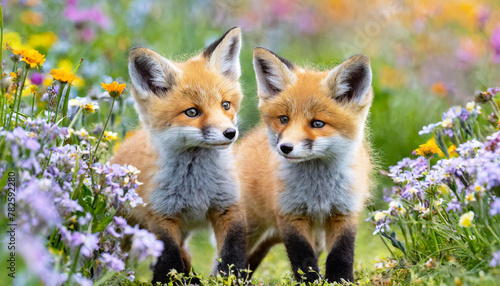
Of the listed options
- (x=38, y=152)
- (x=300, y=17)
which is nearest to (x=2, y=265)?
(x=38, y=152)

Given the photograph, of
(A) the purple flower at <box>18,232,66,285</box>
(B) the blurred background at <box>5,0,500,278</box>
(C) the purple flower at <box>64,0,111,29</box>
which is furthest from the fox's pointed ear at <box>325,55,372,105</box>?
(C) the purple flower at <box>64,0,111,29</box>

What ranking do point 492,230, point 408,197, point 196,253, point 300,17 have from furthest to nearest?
point 300,17 → point 196,253 → point 408,197 → point 492,230

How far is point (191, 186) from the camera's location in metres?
3.23

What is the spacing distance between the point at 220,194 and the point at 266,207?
0.43m

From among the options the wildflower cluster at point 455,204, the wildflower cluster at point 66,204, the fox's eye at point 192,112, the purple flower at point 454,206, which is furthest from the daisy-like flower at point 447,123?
the wildflower cluster at point 66,204

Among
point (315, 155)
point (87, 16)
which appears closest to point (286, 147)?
point (315, 155)

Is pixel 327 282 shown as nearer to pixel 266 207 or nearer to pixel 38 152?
pixel 266 207

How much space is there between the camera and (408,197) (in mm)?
3217

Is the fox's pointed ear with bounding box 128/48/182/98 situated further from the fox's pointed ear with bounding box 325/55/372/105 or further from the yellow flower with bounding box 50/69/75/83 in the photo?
the fox's pointed ear with bounding box 325/55/372/105

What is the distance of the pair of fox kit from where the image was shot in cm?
309

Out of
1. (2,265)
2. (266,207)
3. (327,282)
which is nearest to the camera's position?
(2,265)

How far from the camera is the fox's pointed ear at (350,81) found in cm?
320

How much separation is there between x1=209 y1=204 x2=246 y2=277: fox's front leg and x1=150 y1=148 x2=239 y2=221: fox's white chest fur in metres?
0.05

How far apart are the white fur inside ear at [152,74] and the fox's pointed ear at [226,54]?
24 centimetres
